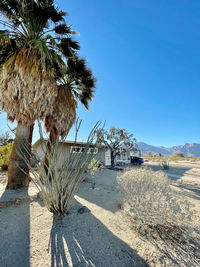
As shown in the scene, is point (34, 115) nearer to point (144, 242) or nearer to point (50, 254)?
point (50, 254)

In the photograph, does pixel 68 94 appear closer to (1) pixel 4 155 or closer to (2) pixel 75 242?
(2) pixel 75 242

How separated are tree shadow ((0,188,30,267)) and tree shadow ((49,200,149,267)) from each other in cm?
48

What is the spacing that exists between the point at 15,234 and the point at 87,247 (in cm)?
161

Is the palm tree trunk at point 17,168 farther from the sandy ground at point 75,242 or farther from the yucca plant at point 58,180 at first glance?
the yucca plant at point 58,180

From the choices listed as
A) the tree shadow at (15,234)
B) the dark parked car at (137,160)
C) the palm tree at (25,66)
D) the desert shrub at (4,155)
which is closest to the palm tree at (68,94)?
the palm tree at (25,66)

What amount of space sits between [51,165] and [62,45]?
5.71 m

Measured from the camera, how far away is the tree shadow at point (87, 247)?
205 centimetres

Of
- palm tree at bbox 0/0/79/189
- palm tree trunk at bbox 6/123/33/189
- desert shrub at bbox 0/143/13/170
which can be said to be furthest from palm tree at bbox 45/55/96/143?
desert shrub at bbox 0/143/13/170

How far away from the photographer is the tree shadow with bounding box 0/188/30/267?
6.59 feet

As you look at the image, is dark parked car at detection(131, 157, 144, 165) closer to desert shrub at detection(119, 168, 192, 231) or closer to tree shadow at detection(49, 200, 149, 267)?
desert shrub at detection(119, 168, 192, 231)

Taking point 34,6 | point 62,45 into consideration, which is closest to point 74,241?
point 62,45

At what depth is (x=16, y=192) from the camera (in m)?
4.57

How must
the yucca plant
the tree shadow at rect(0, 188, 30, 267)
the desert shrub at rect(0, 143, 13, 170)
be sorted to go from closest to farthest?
the tree shadow at rect(0, 188, 30, 267), the yucca plant, the desert shrub at rect(0, 143, 13, 170)

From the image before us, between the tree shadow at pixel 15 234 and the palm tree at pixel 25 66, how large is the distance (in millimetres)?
1357
